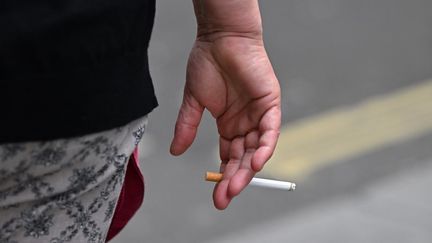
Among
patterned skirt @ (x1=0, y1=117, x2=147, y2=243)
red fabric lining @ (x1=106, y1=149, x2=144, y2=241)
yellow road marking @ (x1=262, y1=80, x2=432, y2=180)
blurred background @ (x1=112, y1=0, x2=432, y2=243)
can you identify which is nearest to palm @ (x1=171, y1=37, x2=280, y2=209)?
red fabric lining @ (x1=106, y1=149, x2=144, y2=241)

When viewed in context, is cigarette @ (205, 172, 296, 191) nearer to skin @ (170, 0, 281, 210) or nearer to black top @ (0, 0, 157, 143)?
skin @ (170, 0, 281, 210)

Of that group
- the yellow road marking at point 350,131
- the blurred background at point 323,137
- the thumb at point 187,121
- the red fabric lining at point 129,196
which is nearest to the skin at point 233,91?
the thumb at point 187,121

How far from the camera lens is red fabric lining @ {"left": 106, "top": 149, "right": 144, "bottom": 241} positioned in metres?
1.58

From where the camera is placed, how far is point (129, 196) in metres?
1.62

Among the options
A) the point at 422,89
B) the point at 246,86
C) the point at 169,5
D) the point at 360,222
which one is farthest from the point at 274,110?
the point at 422,89

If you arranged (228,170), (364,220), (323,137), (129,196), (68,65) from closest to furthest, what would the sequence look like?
(68,65)
(129,196)
(228,170)
(364,220)
(323,137)

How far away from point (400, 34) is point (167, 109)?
165 centimetres

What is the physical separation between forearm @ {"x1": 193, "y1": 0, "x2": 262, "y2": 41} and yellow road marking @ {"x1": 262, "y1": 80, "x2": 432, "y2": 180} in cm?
242

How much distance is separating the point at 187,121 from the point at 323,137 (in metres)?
2.81

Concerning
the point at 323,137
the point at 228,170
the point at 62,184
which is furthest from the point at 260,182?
the point at 323,137

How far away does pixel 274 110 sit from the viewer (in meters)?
1.72

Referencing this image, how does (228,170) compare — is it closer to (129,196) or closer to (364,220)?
(129,196)

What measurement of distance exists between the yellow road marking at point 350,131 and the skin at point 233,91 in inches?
92.6

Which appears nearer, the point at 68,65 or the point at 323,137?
the point at 68,65
